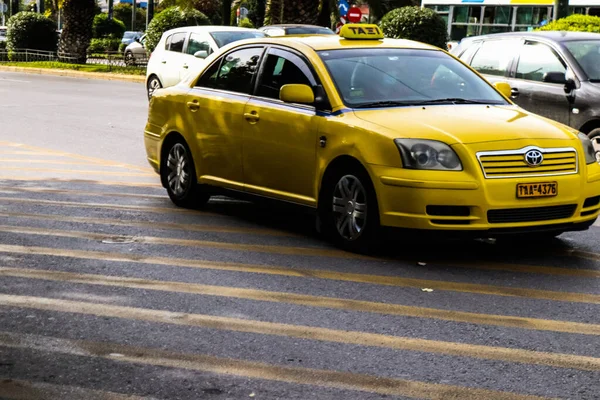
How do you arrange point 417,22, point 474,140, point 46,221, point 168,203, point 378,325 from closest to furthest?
point 378,325 < point 474,140 < point 46,221 < point 168,203 < point 417,22

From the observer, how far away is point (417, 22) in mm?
31359

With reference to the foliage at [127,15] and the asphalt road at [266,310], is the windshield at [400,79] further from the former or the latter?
the foliage at [127,15]

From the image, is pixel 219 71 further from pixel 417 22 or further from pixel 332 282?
pixel 417 22

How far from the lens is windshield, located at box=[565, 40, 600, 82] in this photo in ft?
40.5

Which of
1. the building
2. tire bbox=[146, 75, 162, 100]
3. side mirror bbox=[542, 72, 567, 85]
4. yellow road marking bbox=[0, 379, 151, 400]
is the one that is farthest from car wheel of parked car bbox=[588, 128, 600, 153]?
the building

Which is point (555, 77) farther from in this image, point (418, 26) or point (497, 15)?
point (418, 26)

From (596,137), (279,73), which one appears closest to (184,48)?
(596,137)

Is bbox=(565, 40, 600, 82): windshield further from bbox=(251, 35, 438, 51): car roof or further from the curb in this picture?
the curb

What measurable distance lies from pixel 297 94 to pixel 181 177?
6.78 feet

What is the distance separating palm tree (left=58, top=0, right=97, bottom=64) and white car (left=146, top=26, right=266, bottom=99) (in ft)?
59.4

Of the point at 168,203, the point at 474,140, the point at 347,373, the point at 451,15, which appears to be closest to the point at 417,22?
the point at 451,15

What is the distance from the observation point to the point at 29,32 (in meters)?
44.4

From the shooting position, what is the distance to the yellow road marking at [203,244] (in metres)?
8.09

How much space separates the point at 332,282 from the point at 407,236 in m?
0.82
